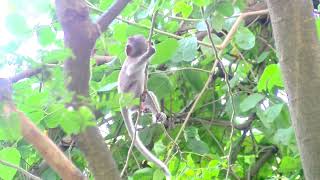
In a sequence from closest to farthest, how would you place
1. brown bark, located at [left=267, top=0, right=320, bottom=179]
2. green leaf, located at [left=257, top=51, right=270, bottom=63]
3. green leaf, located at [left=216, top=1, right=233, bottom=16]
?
brown bark, located at [left=267, top=0, right=320, bottom=179]
green leaf, located at [left=216, top=1, right=233, bottom=16]
green leaf, located at [left=257, top=51, right=270, bottom=63]

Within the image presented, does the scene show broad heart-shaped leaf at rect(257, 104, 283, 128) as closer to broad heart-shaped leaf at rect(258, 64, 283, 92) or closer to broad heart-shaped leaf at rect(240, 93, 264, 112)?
broad heart-shaped leaf at rect(240, 93, 264, 112)

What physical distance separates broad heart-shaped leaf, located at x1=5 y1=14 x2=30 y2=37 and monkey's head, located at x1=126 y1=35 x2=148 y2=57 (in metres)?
0.88

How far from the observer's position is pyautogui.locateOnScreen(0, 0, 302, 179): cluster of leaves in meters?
1.51

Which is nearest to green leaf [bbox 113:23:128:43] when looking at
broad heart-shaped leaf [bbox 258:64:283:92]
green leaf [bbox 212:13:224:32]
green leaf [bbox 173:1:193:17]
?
green leaf [bbox 173:1:193:17]

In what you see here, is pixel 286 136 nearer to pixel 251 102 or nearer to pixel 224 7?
pixel 251 102

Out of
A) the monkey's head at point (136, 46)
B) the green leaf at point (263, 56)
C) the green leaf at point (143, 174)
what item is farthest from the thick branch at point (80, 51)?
the green leaf at point (263, 56)

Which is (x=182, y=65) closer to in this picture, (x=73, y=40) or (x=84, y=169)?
(x=84, y=169)

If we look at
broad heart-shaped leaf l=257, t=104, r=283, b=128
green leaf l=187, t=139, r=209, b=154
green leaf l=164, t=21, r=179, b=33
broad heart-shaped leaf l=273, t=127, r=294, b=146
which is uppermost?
green leaf l=164, t=21, r=179, b=33

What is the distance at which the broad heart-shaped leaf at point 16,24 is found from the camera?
772mm

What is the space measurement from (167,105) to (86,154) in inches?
56.2

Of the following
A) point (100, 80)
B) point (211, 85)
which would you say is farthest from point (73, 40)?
point (211, 85)

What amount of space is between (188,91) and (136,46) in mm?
619

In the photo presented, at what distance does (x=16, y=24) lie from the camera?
778 millimetres

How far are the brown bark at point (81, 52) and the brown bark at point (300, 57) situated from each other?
1.45 feet
